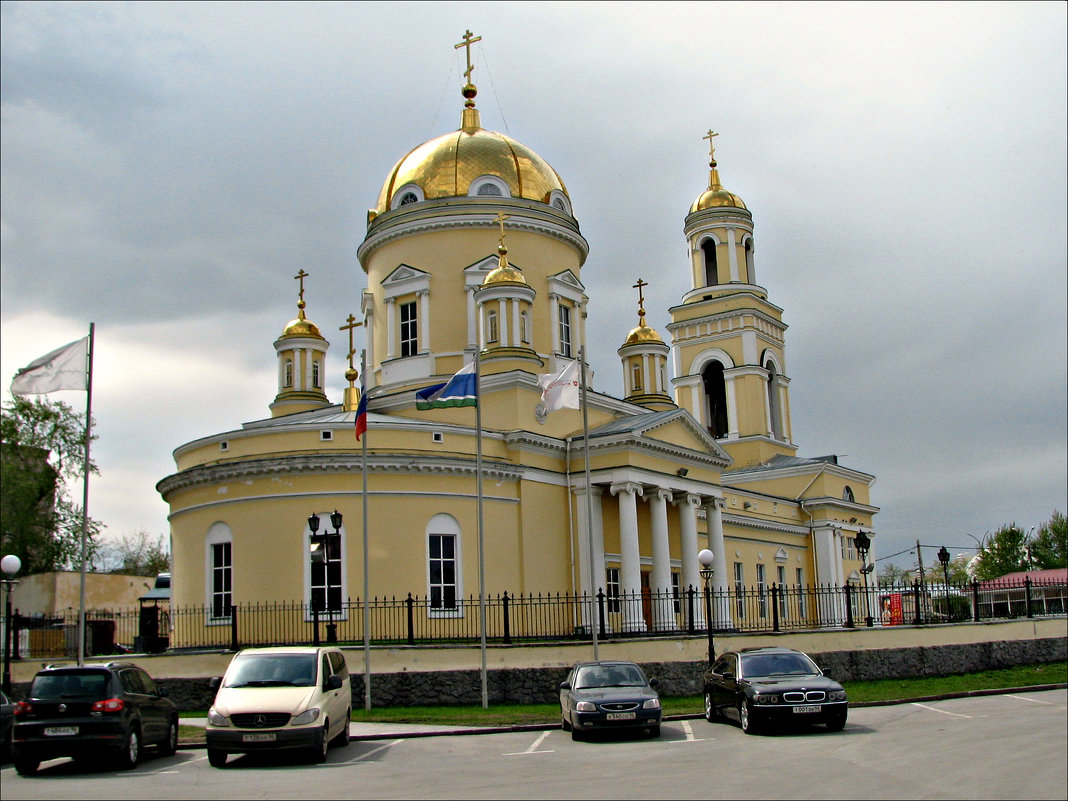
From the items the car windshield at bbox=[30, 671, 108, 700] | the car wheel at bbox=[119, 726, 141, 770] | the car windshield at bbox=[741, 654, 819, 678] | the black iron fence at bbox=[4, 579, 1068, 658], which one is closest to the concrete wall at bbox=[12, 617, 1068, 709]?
the black iron fence at bbox=[4, 579, 1068, 658]

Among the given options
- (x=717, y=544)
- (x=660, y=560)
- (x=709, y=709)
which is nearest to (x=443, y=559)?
(x=660, y=560)

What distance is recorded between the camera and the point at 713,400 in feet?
188

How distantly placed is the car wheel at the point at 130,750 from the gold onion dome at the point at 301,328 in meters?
29.9

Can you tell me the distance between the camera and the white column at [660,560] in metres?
34.5

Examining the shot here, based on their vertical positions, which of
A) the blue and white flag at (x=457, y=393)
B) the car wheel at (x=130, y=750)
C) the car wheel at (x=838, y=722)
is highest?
the blue and white flag at (x=457, y=393)

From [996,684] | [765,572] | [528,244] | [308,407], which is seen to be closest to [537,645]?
[996,684]

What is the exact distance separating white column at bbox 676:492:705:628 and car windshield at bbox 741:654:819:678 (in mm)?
17574

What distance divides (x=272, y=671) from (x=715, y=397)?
143 ft

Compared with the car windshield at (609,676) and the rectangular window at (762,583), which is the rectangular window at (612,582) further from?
the car windshield at (609,676)

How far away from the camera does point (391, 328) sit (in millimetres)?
39688

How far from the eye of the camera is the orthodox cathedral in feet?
98.7

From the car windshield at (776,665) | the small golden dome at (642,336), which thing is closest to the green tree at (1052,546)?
the small golden dome at (642,336)

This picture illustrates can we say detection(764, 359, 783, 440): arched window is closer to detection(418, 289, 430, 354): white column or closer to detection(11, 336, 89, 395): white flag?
detection(418, 289, 430, 354): white column

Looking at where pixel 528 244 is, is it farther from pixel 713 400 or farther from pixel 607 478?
pixel 713 400
